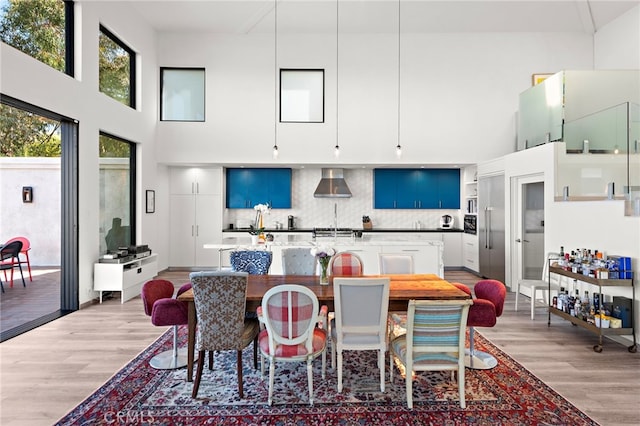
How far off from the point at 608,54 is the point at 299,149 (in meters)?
6.37

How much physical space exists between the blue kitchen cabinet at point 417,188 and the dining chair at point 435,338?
610 centimetres

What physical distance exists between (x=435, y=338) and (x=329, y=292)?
933mm

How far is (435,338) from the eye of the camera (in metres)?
2.68

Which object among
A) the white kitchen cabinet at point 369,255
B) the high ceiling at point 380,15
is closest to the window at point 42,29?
the high ceiling at point 380,15

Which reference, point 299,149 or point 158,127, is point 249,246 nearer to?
point 299,149

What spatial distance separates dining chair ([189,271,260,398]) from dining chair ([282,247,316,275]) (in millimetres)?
1609

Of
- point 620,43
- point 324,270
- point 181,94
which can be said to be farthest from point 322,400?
point 620,43

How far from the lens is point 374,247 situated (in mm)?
6125

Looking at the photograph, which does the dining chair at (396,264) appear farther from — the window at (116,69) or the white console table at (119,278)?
the window at (116,69)

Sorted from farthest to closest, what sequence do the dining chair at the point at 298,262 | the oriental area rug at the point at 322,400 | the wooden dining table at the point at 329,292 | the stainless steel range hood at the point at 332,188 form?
the stainless steel range hood at the point at 332,188 → the dining chair at the point at 298,262 → the wooden dining table at the point at 329,292 → the oriental area rug at the point at 322,400

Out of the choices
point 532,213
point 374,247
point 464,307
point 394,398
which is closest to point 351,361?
point 394,398

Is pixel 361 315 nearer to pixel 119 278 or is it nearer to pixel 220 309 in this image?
pixel 220 309

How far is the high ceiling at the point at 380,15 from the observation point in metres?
6.69

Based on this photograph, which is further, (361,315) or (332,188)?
(332,188)
